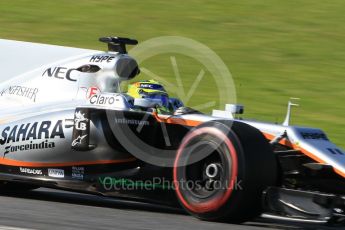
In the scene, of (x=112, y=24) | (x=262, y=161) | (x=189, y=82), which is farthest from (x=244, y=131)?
(x=112, y=24)

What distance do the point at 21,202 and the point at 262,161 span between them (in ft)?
9.05

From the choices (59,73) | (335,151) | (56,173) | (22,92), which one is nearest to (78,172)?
(56,173)

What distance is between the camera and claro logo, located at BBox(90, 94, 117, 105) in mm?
8430

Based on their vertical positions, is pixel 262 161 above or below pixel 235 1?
below

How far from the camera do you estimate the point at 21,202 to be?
27.7 feet

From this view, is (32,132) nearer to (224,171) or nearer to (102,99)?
(102,99)

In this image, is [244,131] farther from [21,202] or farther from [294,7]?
[294,7]

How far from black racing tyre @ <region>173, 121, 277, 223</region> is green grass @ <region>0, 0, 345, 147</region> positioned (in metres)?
6.41

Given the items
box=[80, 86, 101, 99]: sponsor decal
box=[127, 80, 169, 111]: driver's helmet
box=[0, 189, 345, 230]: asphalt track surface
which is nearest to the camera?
box=[0, 189, 345, 230]: asphalt track surface

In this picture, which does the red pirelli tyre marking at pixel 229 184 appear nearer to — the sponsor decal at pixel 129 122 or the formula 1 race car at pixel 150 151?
the formula 1 race car at pixel 150 151

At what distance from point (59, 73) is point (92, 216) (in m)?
2.38

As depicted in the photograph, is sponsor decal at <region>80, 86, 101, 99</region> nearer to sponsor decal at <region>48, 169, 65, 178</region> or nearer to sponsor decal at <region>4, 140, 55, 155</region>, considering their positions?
sponsor decal at <region>4, 140, 55, 155</region>

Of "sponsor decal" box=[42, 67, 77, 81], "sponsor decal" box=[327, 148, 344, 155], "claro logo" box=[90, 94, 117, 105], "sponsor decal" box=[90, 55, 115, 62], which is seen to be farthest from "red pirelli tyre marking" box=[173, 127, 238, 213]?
"sponsor decal" box=[42, 67, 77, 81]

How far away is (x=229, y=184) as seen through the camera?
714 cm
